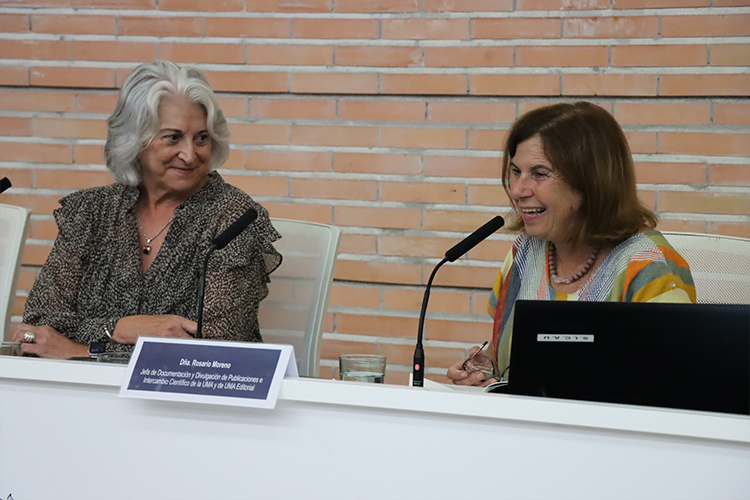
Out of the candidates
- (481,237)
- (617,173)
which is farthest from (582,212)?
(481,237)

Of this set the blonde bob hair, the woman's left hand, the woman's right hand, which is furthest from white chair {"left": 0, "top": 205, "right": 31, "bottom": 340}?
the blonde bob hair

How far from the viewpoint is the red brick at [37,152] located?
2.75 metres

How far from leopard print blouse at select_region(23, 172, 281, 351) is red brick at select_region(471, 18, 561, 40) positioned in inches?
40.9

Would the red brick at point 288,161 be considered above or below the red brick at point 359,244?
above

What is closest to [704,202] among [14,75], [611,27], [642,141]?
[642,141]

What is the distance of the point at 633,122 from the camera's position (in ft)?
7.99

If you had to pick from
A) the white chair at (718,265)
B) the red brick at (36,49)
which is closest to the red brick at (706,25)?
the white chair at (718,265)

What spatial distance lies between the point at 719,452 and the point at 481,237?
565 millimetres

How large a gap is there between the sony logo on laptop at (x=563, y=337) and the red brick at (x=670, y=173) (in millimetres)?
1531

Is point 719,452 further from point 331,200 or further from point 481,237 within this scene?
point 331,200

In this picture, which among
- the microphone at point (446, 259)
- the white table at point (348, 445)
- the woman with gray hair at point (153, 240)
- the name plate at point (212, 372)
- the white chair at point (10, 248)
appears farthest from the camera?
the white chair at point (10, 248)

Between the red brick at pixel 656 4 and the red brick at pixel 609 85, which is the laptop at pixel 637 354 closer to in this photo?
the red brick at pixel 609 85

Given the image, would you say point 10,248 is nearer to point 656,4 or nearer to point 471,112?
point 471,112

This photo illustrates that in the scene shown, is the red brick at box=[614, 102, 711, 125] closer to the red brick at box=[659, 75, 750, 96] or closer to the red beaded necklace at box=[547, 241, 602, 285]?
the red brick at box=[659, 75, 750, 96]
